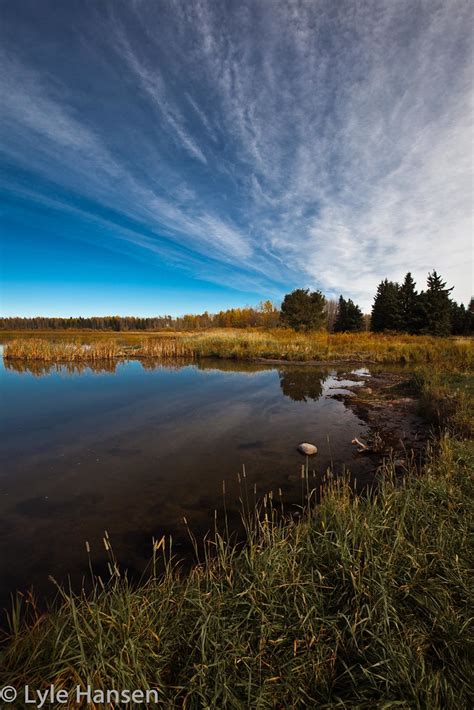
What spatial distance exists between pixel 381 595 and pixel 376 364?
25455mm

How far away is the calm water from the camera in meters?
4.75

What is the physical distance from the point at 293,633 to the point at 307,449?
5575 millimetres

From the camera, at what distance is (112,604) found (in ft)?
8.71

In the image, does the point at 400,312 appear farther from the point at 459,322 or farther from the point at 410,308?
the point at 459,322

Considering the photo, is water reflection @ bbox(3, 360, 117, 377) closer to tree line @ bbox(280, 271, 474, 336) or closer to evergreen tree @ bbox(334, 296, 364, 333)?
tree line @ bbox(280, 271, 474, 336)

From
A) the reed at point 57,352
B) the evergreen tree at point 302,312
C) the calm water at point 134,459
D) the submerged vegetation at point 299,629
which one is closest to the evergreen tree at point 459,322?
the evergreen tree at point 302,312

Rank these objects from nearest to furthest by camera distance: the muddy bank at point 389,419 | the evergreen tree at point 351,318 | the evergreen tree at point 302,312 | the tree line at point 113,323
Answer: the muddy bank at point 389,419
the evergreen tree at point 302,312
the evergreen tree at point 351,318
the tree line at point 113,323

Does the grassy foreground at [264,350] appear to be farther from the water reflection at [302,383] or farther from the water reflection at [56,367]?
the water reflection at [302,383]

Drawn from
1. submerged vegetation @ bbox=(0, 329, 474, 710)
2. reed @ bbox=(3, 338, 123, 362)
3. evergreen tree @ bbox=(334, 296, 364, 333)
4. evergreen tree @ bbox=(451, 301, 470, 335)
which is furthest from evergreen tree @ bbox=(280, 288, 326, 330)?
submerged vegetation @ bbox=(0, 329, 474, 710)

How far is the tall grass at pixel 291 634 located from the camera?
2025 mm

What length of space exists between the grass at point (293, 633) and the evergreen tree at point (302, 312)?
43.4m

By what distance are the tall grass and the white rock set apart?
444cm

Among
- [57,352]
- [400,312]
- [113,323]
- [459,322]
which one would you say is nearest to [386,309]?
[400,312]

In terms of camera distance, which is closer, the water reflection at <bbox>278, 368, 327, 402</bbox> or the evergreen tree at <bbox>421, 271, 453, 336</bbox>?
the water reflection at <bbox>278, 368, 327, 402</bbox>
